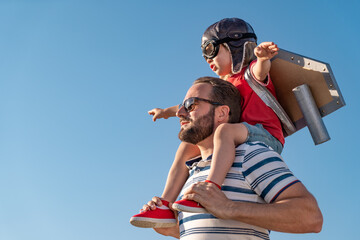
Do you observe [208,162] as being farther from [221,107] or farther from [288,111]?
[288,111]

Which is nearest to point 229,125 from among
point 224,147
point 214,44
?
point 224,147

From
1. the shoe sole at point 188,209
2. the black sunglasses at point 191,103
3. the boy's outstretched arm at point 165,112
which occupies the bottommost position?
the shoe sole at point 188,209

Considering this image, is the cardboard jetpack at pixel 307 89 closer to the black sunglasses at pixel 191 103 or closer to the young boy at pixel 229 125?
the young boy at pixel 229 125

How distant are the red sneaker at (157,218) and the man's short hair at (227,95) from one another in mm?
1076

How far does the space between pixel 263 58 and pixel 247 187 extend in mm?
1320

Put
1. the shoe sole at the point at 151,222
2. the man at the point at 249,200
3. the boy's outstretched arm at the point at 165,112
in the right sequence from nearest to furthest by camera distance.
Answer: the man at the point at 249,200 → the shoe sole at the point at 151,222 → the boy's outstretched arm at the point at 165,112

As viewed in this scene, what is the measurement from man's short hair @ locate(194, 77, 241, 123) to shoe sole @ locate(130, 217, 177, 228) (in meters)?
1.15

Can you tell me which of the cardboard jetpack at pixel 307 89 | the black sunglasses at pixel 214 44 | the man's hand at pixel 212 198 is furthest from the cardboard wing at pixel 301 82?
the man's hand at pixel 212 198

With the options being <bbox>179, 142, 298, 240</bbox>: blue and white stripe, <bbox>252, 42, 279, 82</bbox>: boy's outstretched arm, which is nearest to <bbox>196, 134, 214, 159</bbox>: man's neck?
<bbox>179, 142, 298, 240</bbox>: blue and white stripe

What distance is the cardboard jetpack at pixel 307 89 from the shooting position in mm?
4539

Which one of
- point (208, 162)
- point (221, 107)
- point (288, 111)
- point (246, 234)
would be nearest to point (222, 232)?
point (246, 234)

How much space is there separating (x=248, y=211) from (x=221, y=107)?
4.41ft

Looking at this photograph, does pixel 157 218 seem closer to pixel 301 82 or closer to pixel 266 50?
pixel 266 50

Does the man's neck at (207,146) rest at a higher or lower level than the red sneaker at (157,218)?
higher
